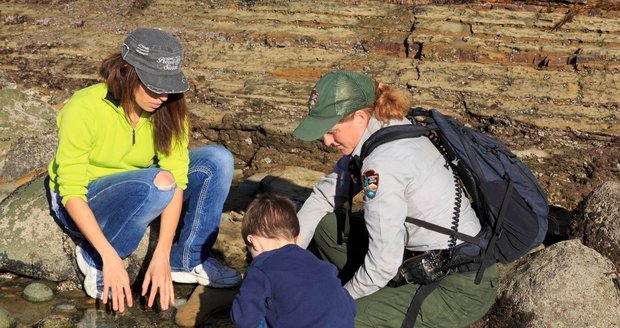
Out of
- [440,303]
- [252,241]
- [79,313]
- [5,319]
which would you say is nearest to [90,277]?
[79,313]

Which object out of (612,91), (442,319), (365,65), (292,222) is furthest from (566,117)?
(292,222)

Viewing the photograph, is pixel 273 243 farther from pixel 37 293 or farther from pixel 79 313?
pixel 37 293

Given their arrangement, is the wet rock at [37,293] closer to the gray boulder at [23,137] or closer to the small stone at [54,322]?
the small stone at [54,322]

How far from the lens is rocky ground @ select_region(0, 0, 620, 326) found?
22.4ft

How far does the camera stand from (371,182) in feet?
11.2

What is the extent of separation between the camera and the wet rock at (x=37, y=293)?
4.46 meters

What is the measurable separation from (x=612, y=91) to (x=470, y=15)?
2.05 metres

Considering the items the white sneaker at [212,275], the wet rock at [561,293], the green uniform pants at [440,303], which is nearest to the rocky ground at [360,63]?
the white sneaker at [212,275]

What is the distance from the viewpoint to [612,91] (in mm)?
7555

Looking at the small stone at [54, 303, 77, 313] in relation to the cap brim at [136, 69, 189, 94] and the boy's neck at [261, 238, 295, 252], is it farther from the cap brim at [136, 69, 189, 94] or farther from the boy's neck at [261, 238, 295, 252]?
A: the boy's neck at [261, 238, 295, 252]

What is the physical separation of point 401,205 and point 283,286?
2.05 feet

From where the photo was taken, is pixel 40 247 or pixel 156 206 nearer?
pixel 156 206

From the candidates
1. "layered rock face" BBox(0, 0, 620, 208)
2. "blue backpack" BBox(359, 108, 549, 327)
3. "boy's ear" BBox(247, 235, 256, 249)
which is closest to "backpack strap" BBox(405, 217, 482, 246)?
"blue backpack" BBox(359, 108, 549, 327)

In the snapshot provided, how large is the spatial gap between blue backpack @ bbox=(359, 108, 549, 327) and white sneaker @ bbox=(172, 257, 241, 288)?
1207mm
